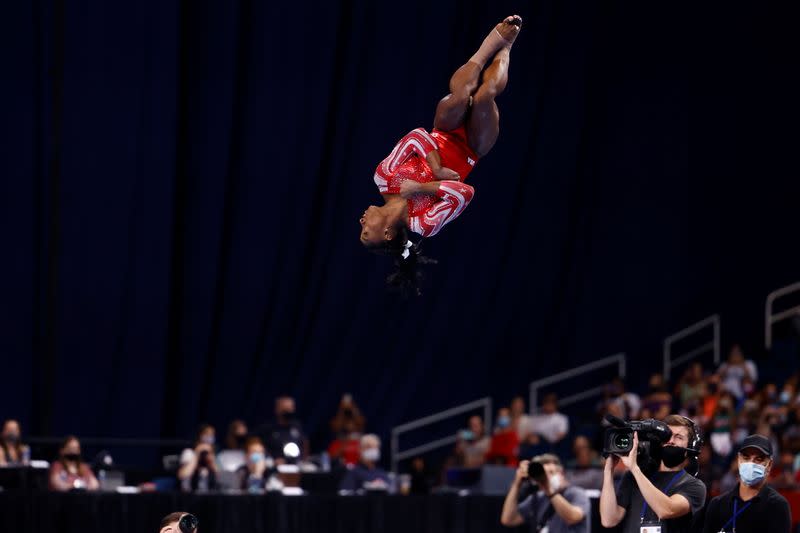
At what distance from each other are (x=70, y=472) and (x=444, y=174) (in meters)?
5.60

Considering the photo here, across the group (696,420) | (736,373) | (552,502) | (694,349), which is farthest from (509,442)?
(552,502)

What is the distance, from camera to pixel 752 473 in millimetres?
6125

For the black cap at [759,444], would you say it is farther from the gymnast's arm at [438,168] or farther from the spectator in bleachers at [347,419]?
the spectator in bleachers at [347,419]

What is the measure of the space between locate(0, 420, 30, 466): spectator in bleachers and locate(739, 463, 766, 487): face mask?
7.36 meters

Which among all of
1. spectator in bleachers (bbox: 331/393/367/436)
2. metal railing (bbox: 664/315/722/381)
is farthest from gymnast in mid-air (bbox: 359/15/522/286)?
metal railing (bbox: 664/315/722/381)

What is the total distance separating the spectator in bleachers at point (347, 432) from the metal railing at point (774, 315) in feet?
16.8

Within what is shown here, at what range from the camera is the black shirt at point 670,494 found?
618 centimetres

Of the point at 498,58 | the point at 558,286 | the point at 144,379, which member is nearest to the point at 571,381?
the point at 558,286

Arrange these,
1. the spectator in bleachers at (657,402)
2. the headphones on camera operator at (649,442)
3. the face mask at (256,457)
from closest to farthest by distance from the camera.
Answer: the headphones on camera operator at (649,442) < the face mask at (256,457) < the spectator in bleachers at (657,402)

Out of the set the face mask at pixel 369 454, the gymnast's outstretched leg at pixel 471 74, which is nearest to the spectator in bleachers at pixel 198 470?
the face mask at pixel 369 454

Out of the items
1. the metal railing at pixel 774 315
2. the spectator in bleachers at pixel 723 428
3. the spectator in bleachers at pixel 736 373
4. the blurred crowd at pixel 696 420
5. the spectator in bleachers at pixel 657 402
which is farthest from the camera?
the metal railing at pixel 774 315

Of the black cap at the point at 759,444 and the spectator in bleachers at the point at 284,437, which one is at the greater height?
the spectator in bleachers at the point at 284,437

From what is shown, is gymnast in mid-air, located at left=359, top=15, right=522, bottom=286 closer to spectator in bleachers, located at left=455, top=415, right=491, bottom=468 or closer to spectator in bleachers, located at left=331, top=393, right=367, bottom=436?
spectator in bleachers, located at left=455, top=415, right=491, bottom=468

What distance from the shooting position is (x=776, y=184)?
17328 mm
